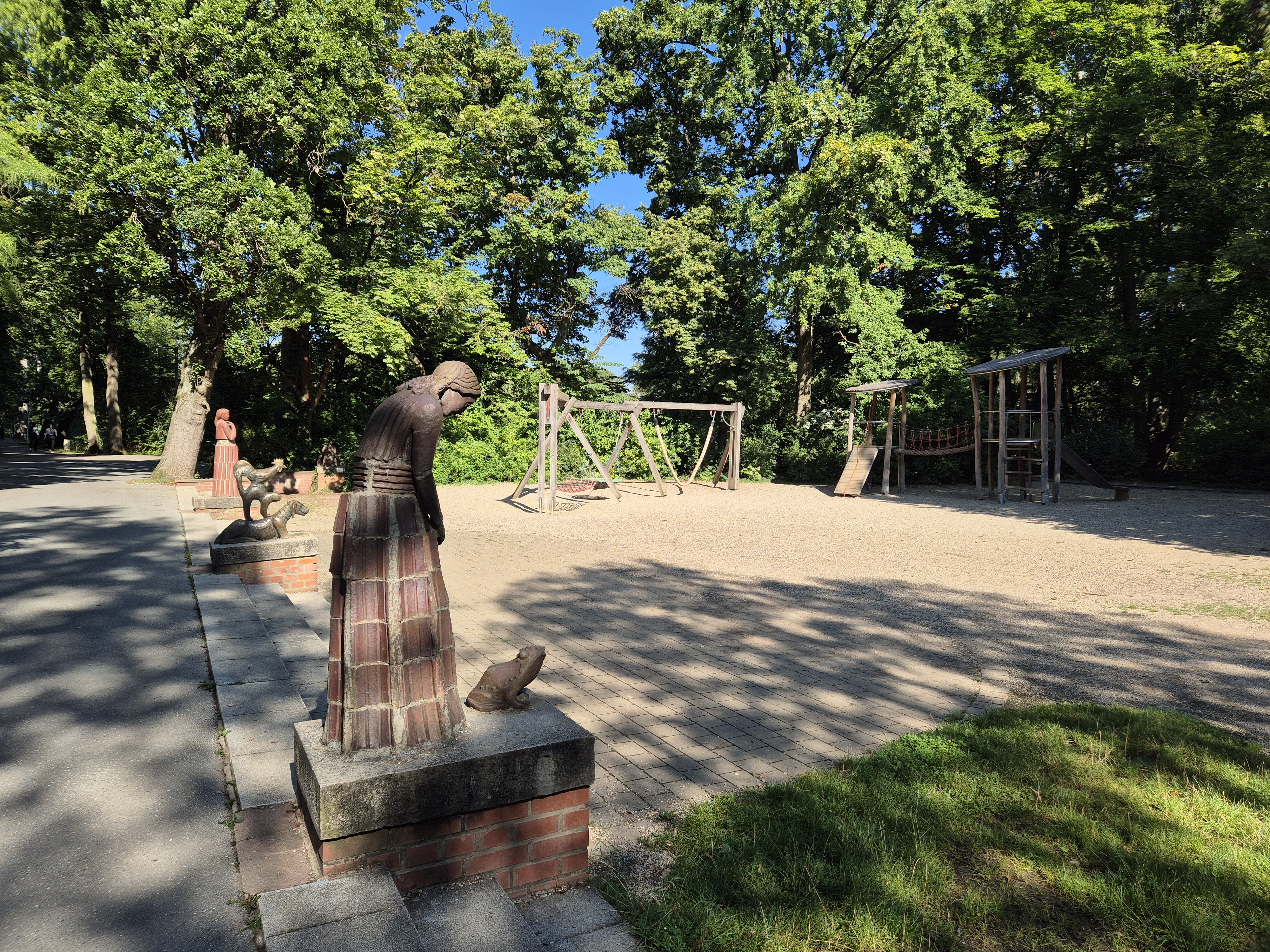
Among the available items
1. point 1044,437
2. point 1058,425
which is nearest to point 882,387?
point 1044,437

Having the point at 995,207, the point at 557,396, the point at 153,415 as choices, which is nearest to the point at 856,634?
the point at 557,396

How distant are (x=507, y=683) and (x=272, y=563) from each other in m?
4.99

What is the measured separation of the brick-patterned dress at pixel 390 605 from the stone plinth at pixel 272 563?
4.82 metres

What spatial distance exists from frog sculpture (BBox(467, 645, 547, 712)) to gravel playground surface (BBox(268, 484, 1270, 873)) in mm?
748

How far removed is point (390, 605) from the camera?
2.39 m

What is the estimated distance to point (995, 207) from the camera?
77.0 feet

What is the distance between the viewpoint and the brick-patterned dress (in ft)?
7.75

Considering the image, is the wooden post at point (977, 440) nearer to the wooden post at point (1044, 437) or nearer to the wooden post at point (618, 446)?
the wooden post at point (1044, 437)

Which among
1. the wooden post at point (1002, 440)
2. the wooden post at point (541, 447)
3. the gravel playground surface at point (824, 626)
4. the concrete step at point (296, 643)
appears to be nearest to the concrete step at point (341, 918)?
the gravel playground surface at point (824, 626)

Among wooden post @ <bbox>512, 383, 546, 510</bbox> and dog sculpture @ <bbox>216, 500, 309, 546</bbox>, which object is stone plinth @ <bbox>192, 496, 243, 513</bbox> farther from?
wooden post @ <bbox>512, 383, 546, 510</bbox>

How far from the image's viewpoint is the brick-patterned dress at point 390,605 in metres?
2.36

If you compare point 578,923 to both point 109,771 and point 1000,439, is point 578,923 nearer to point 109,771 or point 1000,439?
point 109,771

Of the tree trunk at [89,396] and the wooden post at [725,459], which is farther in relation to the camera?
the tree trunk at [89,396]

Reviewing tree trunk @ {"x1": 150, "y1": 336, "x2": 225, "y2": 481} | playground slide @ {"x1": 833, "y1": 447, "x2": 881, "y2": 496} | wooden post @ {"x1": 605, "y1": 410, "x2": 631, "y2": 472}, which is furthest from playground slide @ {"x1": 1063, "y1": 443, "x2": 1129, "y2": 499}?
tree trunk @ {"x1": 150, "y1": 336, "x2": 225, "y2": 481}
